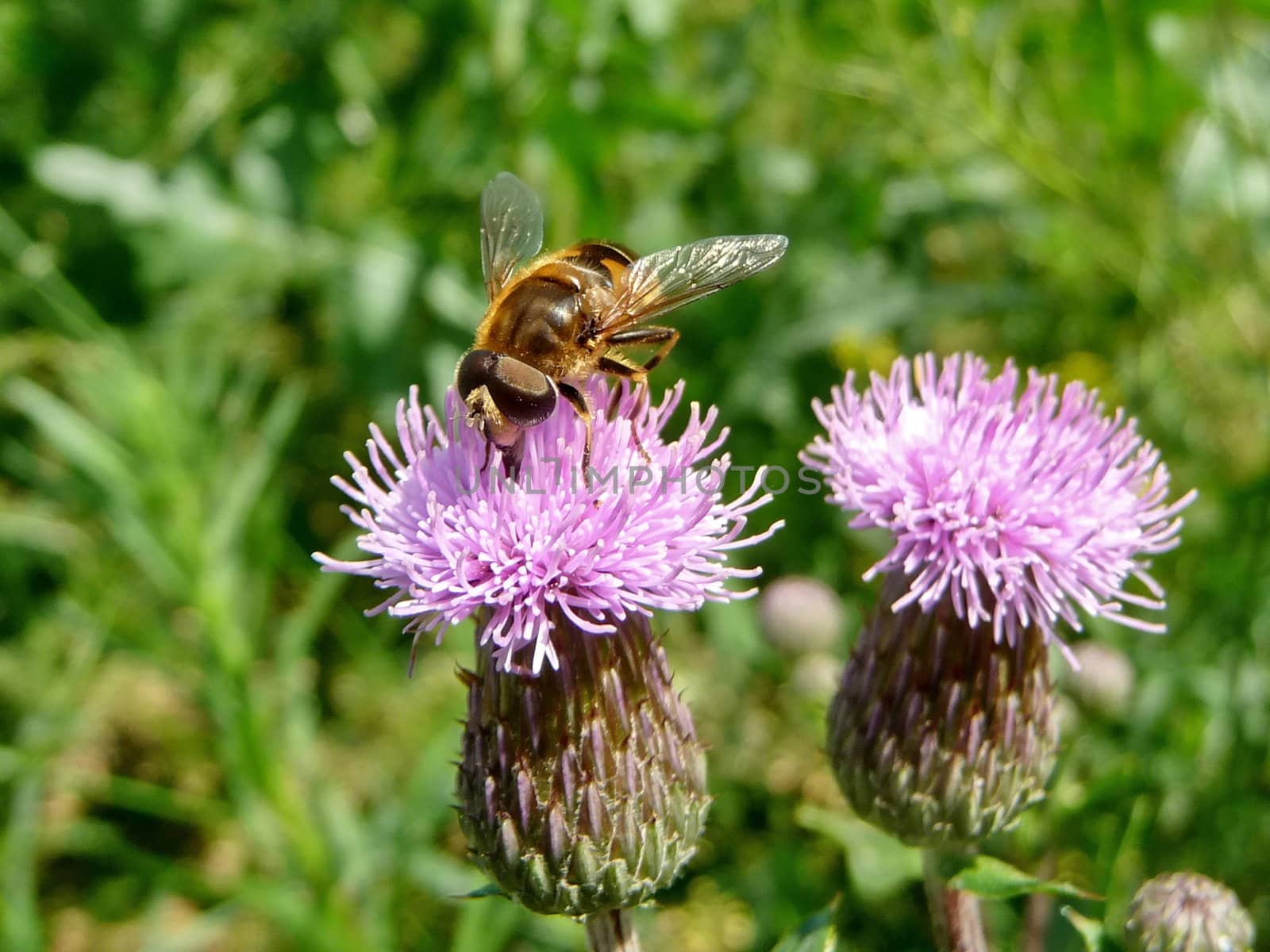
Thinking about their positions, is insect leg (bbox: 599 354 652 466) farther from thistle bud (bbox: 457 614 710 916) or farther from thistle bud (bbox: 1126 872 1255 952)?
thistle bud (bbox: 1126 872 1255 952)

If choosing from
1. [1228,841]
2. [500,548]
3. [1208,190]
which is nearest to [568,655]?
[500,548]

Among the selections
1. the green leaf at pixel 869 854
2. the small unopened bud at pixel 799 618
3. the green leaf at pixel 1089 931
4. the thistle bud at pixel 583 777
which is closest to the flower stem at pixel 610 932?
the thistle bud at pixel 583 777

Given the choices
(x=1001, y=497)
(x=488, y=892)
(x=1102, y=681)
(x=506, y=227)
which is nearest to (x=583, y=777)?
(x=488, y=892)

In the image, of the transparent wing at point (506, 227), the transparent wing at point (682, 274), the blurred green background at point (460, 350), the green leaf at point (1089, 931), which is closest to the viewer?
the green leaf at point (1089, 931)

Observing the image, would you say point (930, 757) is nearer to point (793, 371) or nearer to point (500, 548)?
point (500, 548)

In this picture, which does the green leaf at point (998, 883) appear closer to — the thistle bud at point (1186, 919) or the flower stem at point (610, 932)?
the thistle bud at point (1186, 919)

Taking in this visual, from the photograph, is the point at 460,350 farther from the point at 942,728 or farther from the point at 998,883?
the point at 998,883

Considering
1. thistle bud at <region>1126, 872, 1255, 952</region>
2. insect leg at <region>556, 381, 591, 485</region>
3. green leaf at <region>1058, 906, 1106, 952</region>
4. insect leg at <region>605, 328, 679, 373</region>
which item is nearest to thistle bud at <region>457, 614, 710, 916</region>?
insect leg at <region>556, 381, 591, 485</region>
